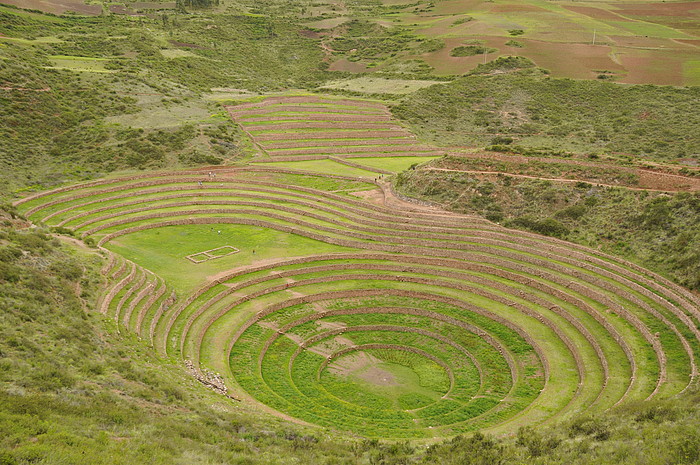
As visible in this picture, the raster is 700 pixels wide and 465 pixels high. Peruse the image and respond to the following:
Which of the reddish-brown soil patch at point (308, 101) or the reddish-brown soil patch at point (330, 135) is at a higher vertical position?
the reddish-brown soil patch at point (308, 101)

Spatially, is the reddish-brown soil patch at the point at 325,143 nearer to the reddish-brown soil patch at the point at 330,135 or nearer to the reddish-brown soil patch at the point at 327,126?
the reddish-brown soil patch at the point at 330,135

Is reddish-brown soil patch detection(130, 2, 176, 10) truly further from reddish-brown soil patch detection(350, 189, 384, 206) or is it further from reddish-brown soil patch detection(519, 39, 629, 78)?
reddish-brown soil patch detection(350, 189, 384, 206)

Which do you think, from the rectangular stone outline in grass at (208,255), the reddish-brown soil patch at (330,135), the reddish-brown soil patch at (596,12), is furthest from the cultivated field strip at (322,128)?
the reddish-brown soil patch at (596,12)

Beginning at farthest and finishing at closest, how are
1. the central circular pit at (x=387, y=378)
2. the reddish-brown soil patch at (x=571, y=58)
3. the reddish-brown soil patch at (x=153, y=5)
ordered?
the reddish-brown soil patch at (x=153, y=5), the reddish-brown soil patch at (x=571, y=58), the central circular pit at (x=387, y=378)

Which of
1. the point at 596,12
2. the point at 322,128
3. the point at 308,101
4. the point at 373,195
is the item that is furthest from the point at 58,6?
the point at 596,12

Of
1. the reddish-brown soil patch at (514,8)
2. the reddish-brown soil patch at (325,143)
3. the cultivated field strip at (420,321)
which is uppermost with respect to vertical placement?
the reddish-brown soil patch at (514,8)

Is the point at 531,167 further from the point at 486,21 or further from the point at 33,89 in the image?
the point at 486,21

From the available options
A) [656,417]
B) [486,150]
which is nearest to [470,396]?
[656,417]

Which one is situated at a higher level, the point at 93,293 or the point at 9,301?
the point at 9,301
